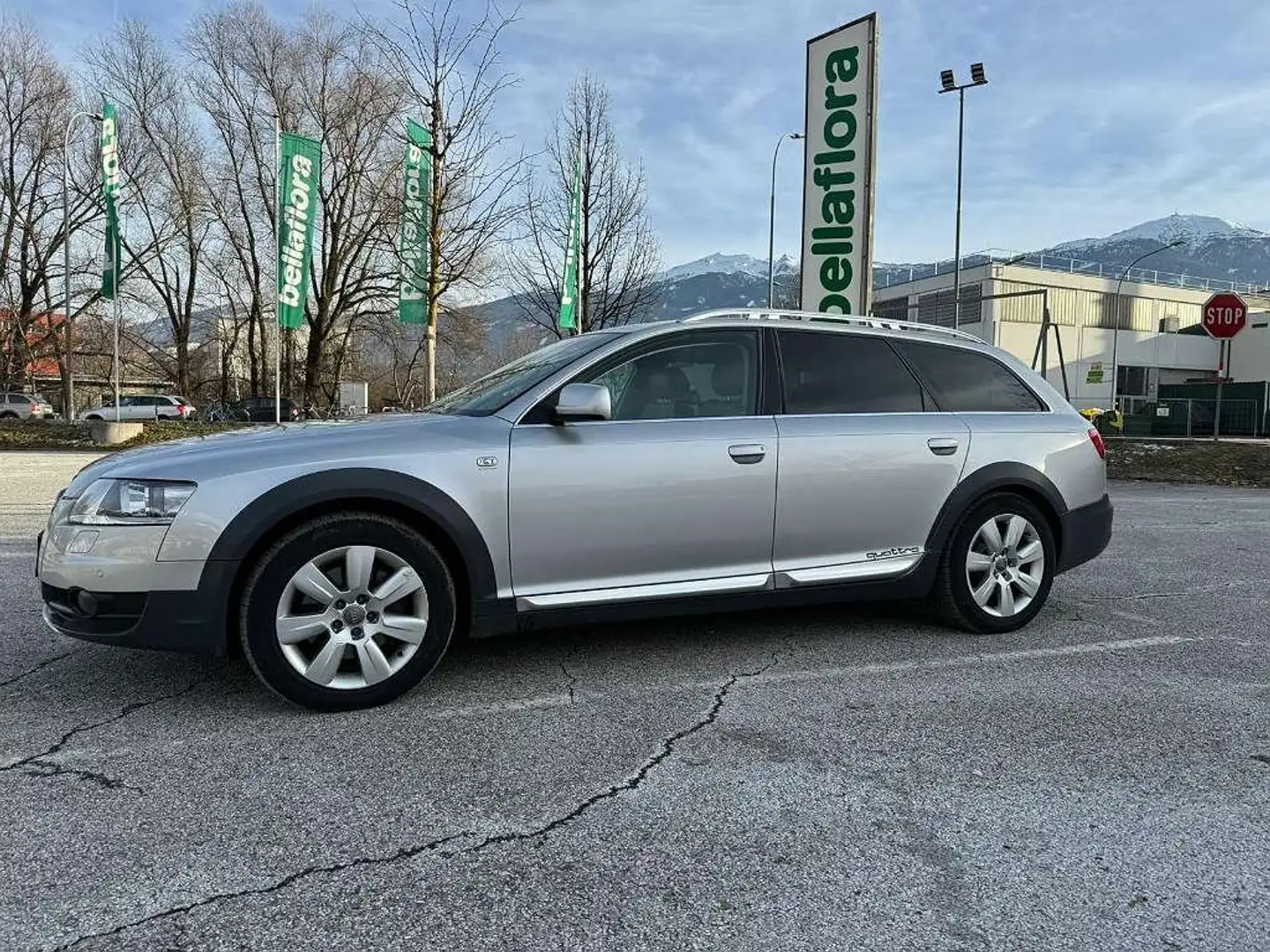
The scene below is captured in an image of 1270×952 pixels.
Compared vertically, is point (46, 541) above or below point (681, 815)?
above

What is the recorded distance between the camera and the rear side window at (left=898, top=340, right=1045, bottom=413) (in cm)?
474

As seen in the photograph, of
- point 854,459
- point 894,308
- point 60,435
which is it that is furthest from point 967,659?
point 894,308

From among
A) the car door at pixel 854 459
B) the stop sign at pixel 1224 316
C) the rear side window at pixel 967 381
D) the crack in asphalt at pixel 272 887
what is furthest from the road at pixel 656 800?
the stop sign at pixel 1224 316

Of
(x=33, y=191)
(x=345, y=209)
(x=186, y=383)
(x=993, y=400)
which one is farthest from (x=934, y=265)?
(x=993, y=400)

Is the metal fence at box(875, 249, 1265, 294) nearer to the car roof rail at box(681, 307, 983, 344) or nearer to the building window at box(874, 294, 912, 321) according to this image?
the building window at box(874, 294, 912, 321)

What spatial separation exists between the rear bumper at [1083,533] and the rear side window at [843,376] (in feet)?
3.72

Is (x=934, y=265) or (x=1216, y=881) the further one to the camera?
(x=934, y=265)

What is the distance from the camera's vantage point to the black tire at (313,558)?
131 inches

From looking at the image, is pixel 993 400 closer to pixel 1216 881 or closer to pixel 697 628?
pixel 697 628

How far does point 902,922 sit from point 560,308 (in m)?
19.3

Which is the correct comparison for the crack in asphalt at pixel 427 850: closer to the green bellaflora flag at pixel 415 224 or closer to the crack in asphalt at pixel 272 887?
the crack in asphalt at pixel 272 887

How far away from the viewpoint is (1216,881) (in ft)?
7.65

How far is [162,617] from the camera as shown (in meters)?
3.25

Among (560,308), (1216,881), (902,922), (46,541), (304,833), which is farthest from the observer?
(560,308)
